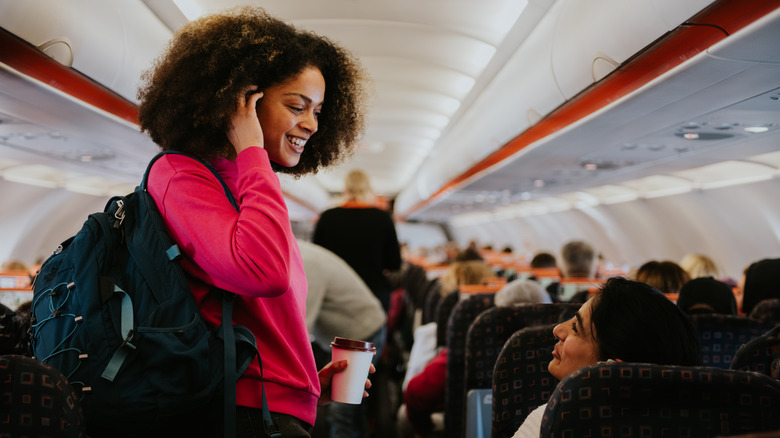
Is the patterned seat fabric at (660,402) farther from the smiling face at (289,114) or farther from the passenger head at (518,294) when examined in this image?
the passenger head at (518,294)

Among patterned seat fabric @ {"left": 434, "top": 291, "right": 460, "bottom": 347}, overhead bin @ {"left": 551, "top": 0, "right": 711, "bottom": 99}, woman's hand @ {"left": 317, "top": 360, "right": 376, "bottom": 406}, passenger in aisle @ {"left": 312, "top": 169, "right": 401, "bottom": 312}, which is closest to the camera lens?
woman's hand @ {"left": 317, "top": 360, "right": 376, "bottom": 406}

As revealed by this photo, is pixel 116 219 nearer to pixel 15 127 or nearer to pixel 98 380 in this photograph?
pixel 98 380

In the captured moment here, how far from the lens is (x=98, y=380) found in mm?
1324

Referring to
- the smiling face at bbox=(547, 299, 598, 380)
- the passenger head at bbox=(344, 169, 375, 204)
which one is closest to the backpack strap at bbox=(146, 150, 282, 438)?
the smiling face at bbox=(547, 299, 598, 380)

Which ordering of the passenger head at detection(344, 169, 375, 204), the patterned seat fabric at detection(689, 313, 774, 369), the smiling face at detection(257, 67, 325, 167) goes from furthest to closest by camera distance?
the passenger head at detection(344, 169, 375, 204) < the patterned seat fabric at detection(689, 313, 774, 369) < the smiling face at detection(257, 67, 325, 167)

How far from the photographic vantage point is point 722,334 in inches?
116

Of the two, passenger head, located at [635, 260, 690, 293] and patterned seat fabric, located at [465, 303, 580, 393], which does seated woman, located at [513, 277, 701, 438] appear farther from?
passenger head, located at [635, 260, 690, 293]

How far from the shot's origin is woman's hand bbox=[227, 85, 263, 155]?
1.56 m

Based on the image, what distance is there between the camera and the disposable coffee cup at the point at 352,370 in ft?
5.91

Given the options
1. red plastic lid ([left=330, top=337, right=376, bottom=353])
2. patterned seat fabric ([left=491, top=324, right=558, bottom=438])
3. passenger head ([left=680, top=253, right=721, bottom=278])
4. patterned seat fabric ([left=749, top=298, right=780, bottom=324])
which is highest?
passenger head ([left=680, top=253, right=721, bottom=278])

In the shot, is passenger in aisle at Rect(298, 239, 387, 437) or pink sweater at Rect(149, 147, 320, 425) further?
passenger in aisle at Rect(298, 239, 387, 437)

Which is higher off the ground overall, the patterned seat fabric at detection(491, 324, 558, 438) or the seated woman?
the seated woman

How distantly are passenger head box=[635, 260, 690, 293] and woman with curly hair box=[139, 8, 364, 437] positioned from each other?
315 cm

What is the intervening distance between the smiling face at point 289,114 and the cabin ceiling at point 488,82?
115 centimetres
